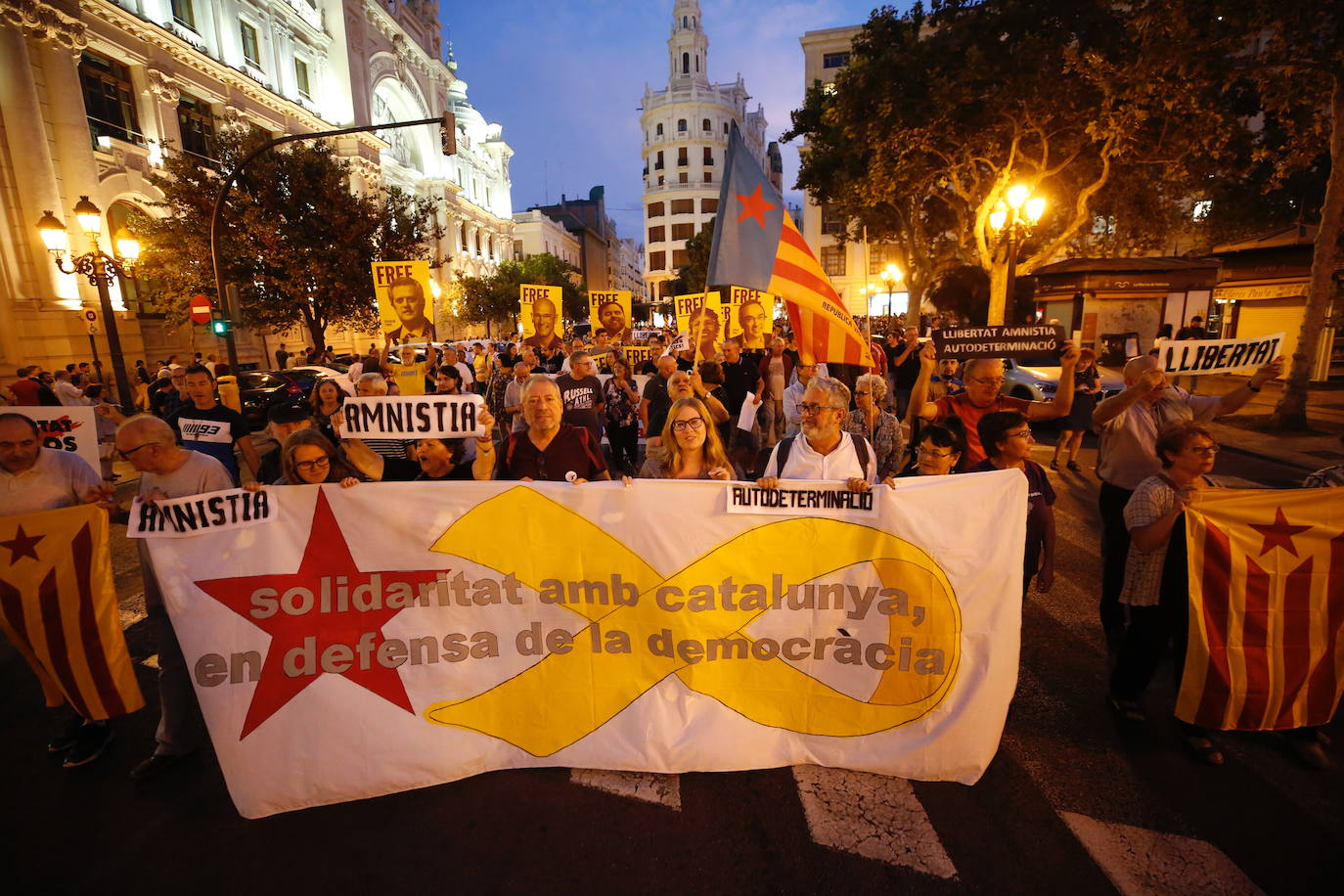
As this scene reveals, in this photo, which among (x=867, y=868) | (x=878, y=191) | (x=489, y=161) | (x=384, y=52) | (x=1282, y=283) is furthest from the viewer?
(x=489, y=161)

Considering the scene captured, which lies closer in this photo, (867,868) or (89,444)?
(867,868)

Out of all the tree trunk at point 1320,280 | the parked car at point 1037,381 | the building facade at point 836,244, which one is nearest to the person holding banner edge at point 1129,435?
the parked car at point 1037,381

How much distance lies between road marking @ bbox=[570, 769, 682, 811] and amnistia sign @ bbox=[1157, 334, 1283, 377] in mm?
4596

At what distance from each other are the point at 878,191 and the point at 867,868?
64.4ft

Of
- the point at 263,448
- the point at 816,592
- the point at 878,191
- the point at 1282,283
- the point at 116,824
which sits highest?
the point at 878,191

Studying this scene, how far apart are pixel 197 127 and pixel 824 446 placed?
107 feet

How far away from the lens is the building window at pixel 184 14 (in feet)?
79.4

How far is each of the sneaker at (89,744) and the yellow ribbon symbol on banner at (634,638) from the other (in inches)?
79.9

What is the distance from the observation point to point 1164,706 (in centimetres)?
340

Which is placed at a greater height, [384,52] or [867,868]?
[384,52]

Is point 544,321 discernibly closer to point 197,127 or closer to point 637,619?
point 637,619

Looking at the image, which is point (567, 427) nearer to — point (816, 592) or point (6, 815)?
point (816, 592)

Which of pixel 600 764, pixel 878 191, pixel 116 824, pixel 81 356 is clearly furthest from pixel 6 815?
pixel 81 356

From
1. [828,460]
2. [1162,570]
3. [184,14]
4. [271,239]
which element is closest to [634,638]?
[828,460]
